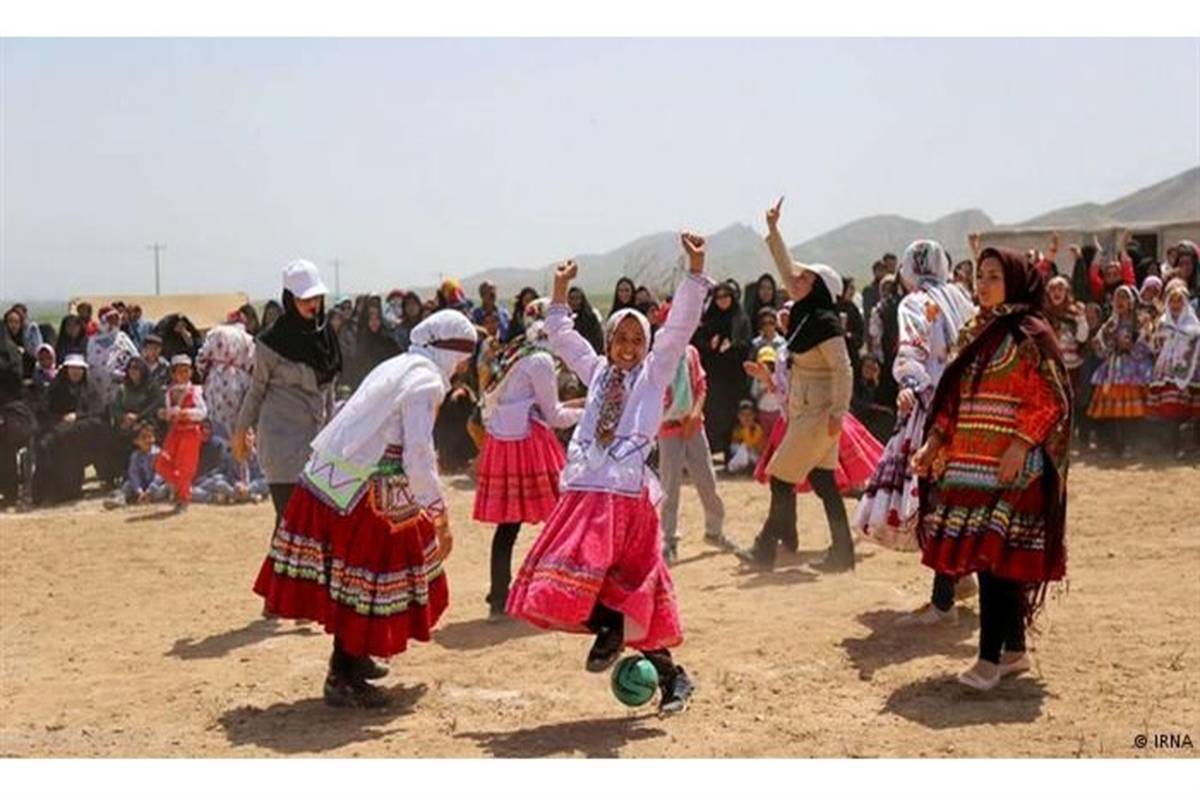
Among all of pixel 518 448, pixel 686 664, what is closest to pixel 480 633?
pixel 518 448

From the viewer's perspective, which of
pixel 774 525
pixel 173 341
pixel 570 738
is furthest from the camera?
pixel 173 341

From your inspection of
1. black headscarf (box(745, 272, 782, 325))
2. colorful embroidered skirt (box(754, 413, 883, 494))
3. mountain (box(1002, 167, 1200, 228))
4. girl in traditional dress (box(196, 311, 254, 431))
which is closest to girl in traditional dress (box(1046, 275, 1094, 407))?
black headscarf (box(745, 272, 782, 325))

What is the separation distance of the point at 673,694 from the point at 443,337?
1.79m

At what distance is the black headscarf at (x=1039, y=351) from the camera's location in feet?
20.6

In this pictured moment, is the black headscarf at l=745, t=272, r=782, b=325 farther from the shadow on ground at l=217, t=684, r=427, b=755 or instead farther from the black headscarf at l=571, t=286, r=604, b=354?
the shadow on ground at l=217, t=684, r=427, b=755

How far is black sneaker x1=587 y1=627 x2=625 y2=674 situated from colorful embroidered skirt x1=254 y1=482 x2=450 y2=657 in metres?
0.79

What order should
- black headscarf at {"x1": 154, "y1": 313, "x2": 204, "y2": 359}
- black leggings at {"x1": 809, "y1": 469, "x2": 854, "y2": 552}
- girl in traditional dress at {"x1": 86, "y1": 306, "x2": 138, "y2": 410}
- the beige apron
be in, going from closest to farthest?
1. the beige apron
2. black leggings at {"x1": 809, "y1": 469, "x2": 854, "y2": 552}
3. girl in traditional dress at {"x1": 86, "y1": 306, "x2": 138, "y2": 410}
4. black headscarf at {"x1": 154, "y1": 313, "x2": 204, "y2": 359}

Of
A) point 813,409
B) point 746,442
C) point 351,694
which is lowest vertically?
point 351,694

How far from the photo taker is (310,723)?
6449mm

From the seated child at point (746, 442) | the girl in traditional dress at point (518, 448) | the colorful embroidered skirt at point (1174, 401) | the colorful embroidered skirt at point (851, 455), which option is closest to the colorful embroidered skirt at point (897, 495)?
the girl in traditional dress at point (518, 448)

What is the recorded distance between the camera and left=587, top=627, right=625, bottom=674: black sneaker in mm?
6191

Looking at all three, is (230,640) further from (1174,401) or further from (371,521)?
(1174,401)

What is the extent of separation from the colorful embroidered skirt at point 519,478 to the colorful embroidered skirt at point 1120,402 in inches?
310

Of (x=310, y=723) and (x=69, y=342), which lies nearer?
(x=310, y=723)
